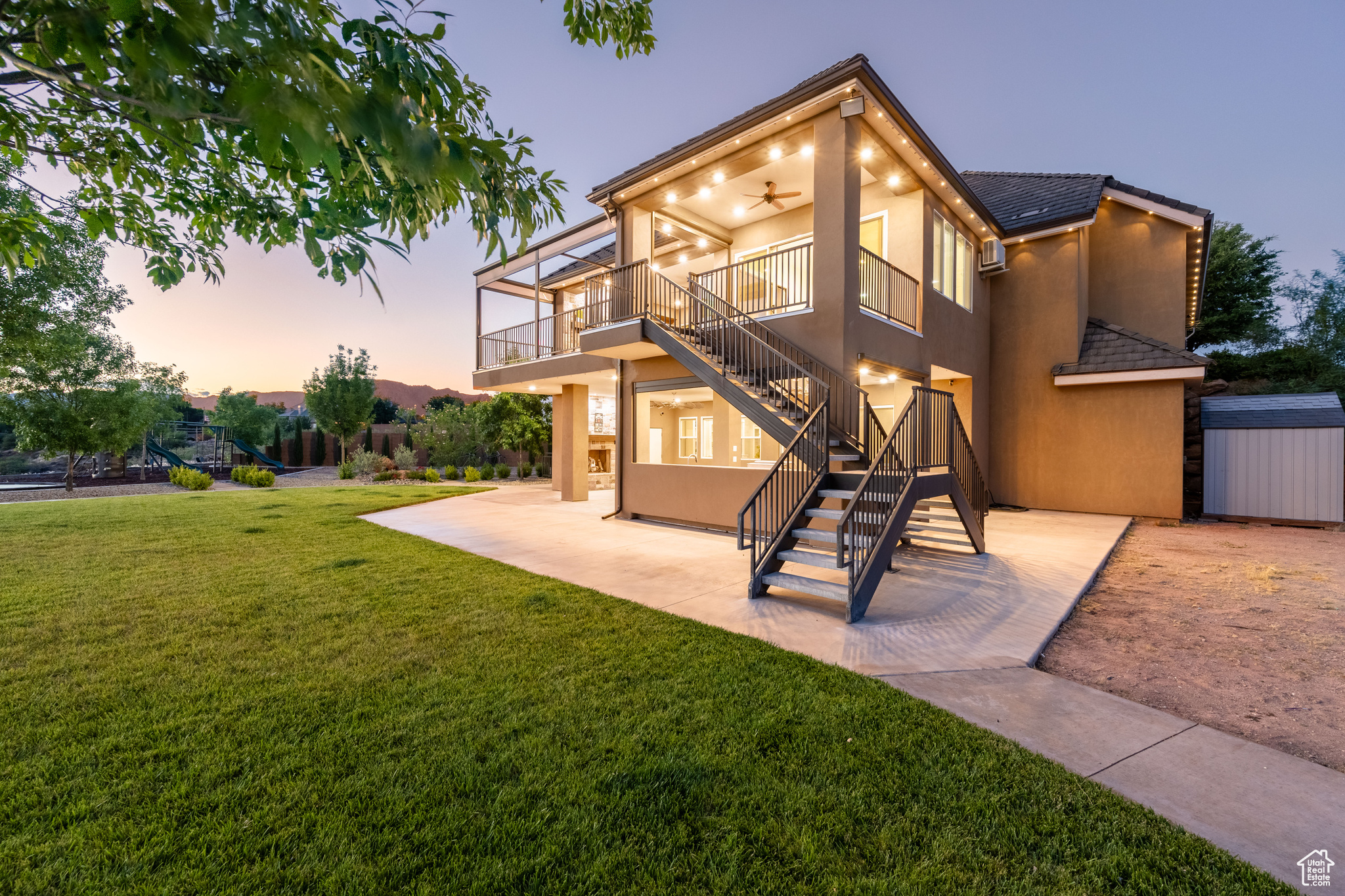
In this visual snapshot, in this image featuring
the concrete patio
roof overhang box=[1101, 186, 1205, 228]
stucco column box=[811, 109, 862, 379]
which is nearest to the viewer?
the concrete patio

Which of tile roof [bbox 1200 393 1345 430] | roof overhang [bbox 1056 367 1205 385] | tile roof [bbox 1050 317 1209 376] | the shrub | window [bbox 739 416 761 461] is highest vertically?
tile roof [bbox 1050 317 1209 376]

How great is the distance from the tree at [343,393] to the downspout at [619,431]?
1907 centimetres

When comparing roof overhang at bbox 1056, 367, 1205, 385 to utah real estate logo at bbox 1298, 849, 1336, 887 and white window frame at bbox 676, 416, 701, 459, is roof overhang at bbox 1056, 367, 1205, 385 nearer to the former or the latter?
white window frame at bbox 676, 416, 701, 459

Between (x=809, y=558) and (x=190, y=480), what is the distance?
1966 cm

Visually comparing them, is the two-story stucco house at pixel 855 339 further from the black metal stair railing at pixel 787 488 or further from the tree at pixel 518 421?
the tree at pixel 518 421

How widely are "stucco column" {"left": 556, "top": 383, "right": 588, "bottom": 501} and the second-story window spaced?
28.7ft

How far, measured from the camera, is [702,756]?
2480 millimetres

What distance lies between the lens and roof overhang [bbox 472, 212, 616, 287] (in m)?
10.8

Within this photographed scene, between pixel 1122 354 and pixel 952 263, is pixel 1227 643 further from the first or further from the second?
pixel 1122 354

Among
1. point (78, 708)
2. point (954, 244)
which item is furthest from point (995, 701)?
point (954, 244)

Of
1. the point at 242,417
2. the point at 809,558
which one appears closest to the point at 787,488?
the point at 809,558

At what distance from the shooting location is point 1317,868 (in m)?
1.89

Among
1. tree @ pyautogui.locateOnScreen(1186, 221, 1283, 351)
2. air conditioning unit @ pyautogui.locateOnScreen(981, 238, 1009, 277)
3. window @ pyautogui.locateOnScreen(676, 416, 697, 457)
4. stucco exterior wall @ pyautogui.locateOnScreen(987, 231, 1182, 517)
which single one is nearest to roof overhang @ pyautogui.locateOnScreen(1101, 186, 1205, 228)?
stucco exterior wall @ pyautogui.locateOnScreen(987, 231, 1182, 517)

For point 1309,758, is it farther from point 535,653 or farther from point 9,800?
point 9,800
